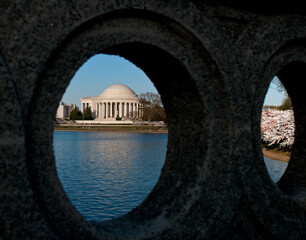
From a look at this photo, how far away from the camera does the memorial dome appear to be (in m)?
105

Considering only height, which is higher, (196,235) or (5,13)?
(5,13)

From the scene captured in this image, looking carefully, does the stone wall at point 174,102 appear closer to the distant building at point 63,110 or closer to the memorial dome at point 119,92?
the memorial dome at point 119,92

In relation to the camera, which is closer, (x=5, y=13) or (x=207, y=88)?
(x=5, y=13)

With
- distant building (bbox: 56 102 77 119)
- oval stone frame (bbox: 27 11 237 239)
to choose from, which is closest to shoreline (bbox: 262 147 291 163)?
oval stone frame (bbox: 27 11 237 239)

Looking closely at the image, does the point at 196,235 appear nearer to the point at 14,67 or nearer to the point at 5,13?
the point at 14,67

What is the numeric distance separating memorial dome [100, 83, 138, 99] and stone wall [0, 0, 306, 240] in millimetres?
101119

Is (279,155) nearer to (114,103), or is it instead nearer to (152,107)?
(152,107)

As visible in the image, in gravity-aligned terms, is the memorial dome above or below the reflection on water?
above


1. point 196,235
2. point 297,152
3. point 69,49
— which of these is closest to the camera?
point 69,49

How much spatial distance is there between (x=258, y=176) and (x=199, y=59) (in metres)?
1.10

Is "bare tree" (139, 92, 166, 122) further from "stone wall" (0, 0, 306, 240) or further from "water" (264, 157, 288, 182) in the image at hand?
"stone wall" (0, 0, 306, 240)

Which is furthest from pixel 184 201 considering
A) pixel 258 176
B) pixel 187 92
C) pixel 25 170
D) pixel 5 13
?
pixel 5 13

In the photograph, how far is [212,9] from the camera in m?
2.76

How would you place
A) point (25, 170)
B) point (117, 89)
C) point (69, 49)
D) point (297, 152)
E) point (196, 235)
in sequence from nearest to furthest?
point (25, 170) < point (69, 49) < point (196, 235) < point (297, 152) < point (117, 89)
